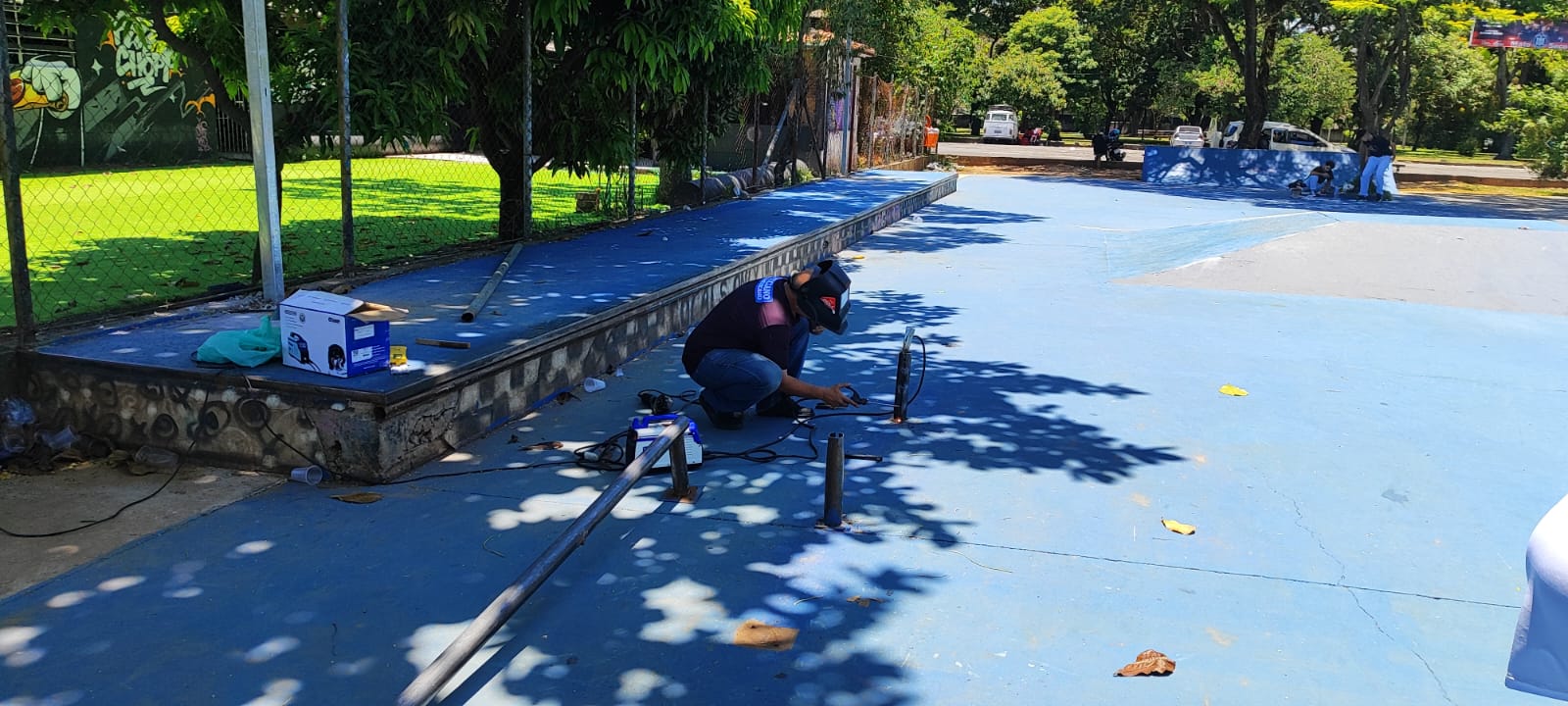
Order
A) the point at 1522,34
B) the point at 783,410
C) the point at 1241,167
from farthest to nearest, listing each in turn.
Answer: the point at 1241,167 → the point at 1522,34 → the point at 783,410

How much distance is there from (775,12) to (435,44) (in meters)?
3.86

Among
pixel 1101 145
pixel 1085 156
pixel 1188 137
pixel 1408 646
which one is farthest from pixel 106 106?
pixel 1188 137

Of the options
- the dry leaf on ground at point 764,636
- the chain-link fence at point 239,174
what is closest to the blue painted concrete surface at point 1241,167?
the chain-link fence at point 239,174

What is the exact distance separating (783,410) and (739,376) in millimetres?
643

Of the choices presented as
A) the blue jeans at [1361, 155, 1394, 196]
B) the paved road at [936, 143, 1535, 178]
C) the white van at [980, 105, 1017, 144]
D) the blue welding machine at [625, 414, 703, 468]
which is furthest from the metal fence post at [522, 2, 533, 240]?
the white van at [980, 105, 1017, 144]

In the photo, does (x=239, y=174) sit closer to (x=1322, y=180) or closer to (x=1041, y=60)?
(x=1322, y=180)

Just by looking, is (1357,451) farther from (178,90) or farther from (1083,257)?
(178,90)

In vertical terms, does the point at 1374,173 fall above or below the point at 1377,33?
below

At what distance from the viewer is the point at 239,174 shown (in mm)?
19234

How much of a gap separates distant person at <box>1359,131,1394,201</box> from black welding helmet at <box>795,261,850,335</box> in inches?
919

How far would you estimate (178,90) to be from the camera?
21.1 meters

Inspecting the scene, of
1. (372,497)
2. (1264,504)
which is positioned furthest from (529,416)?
(1264,504)

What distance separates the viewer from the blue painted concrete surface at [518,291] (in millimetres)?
5574

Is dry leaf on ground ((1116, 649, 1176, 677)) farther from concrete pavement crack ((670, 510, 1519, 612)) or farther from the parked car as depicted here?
the parked car
